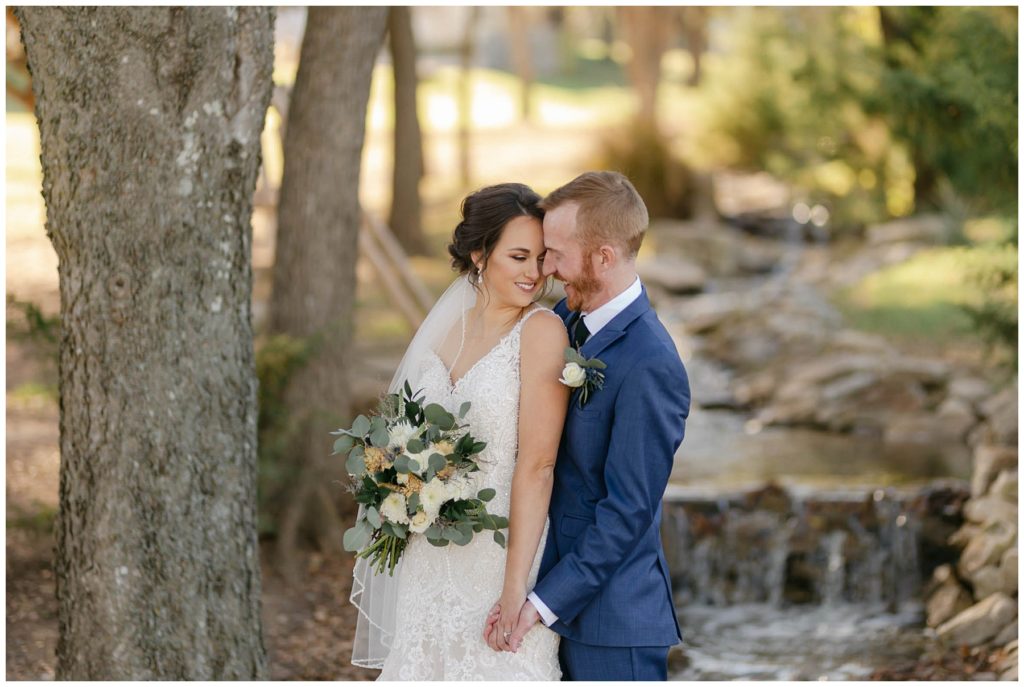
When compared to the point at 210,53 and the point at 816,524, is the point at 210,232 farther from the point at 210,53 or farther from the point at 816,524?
the point at 816,524

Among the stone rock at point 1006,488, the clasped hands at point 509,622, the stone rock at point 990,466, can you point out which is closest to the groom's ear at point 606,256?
the clasped hands at point 509,622

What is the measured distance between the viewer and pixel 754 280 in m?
16.5

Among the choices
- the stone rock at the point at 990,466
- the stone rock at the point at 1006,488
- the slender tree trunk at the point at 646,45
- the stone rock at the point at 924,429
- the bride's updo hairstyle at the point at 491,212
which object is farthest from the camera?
the slender tree trunk at the point at 646,45

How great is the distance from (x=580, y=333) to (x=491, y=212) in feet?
1.49

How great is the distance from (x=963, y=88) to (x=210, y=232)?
18.4 ft

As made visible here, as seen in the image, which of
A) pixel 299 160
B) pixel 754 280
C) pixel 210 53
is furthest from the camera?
pixel 754 280

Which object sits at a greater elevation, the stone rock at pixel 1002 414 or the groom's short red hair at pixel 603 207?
the groom's short red hair at pixel 603 207

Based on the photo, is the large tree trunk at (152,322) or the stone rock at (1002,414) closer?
the large tree trunk at (152,322)

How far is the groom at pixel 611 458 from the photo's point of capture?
3.13 m

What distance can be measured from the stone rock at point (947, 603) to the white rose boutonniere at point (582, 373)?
4695 millimetres

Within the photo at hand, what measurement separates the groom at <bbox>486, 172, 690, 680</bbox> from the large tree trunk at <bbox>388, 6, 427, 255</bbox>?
379 inches

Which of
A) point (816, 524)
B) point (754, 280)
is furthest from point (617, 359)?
point (754, 280)

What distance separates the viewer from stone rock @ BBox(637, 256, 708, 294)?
15.5 meters

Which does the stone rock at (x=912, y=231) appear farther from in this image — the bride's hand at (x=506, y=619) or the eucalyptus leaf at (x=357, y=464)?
the eucalyptus leaf at (x=357, y=464)
